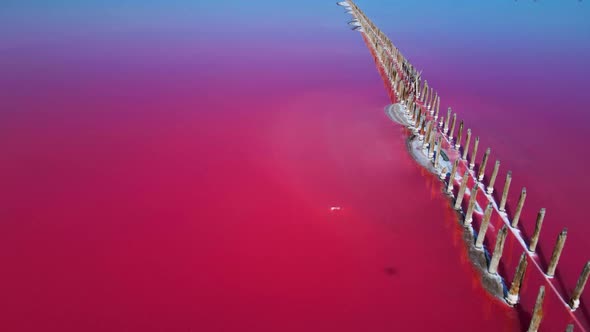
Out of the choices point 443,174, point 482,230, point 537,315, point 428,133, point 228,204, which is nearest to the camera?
point 537,315

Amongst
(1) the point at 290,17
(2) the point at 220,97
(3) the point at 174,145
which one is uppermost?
(1) the point at 290,17

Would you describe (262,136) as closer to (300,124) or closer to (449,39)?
(300,124)

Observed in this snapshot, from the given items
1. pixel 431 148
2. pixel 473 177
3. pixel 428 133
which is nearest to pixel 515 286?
pixel 473 177

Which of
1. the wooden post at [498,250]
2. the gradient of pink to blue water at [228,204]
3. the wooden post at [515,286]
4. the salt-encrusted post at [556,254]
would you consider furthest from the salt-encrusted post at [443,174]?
the wooden post at [515,286]

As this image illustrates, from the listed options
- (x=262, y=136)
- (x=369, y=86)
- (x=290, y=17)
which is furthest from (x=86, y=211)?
(x=290, y=17)

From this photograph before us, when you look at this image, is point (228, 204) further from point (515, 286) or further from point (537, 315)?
point (537, 315)

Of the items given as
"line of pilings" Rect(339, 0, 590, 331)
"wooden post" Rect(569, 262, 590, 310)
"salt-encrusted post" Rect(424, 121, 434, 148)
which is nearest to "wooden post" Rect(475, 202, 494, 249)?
"line of pilings" Rect(339, 0, 590, 331)

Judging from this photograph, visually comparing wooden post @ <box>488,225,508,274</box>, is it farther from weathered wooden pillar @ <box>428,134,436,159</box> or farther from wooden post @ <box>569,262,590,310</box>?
weathered wooden pillar @ <box>428,134,436,159</box>
